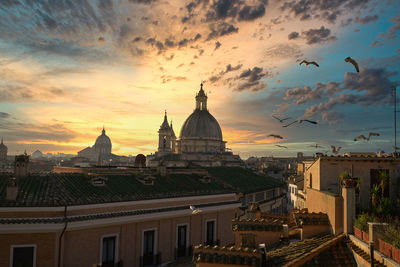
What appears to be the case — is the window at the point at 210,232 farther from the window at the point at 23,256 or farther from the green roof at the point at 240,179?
the green roof at the point at 240,179

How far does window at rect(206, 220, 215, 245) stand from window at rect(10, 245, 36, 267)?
10.2 metres

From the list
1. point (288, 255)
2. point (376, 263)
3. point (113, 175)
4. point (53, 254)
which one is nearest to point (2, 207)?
point (53, 254)

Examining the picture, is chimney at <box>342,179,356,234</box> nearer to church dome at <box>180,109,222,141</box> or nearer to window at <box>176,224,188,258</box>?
window at <box>176,224,188,258</box>

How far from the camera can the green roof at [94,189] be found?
15.9 meters

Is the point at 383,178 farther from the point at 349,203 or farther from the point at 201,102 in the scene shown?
the point at 201,102

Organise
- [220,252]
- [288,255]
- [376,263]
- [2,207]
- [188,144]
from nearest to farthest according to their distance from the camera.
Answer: [376,263], [220,252], [288,255], [2,207], [188,144]

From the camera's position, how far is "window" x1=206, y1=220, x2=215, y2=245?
21953mm

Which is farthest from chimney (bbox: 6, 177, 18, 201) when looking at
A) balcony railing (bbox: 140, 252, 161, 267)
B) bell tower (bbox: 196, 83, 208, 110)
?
bell tower (bbox: 196, 83, 208, 110)

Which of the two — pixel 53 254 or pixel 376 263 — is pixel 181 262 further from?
pixel 376 263

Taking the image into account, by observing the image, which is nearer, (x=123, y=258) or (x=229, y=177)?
(x=123, y=258)

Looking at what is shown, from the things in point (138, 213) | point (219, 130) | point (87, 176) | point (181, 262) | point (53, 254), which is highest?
point (219, 130)

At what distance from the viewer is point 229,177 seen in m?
41.5

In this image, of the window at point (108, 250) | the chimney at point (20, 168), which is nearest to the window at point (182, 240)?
the window at point (108, 250)

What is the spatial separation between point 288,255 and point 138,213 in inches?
394
